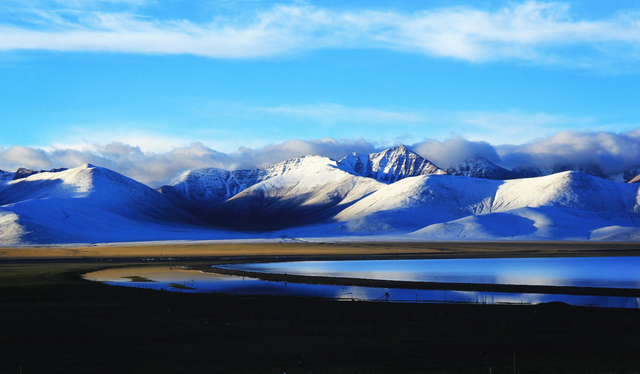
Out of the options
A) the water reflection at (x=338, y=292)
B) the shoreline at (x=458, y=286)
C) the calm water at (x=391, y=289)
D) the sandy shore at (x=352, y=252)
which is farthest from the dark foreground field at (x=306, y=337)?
the sandy shore at (x=352, y=252)

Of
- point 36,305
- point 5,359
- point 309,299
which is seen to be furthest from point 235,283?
point 5,359

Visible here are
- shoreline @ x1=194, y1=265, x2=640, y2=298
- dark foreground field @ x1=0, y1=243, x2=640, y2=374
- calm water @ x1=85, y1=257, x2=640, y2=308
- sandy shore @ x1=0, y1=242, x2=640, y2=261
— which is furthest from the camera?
sandy shore @ x1=0, y1=242, x2=640, y2=261

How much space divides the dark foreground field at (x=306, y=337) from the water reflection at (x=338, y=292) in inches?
197

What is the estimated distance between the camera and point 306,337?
30797 millimetres

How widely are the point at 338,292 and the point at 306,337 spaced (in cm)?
2370

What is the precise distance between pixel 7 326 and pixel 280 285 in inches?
1188

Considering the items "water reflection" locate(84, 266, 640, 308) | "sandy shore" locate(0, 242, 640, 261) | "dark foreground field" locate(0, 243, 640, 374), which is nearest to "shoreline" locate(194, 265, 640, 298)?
"water reflection" locate(84, 266, 640, 308)

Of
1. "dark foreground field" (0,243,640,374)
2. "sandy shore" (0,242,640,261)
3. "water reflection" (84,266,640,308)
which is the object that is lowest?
"dark foreground field" (0,243,640,374)

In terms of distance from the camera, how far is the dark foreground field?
78.8ft

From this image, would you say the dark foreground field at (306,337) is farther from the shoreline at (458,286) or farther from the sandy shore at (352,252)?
the sandy shore at (352,252)

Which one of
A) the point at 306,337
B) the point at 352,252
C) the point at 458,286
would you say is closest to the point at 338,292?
the point at 458,286

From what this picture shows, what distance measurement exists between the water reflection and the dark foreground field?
500cm

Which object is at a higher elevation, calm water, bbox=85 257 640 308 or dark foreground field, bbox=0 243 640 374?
calm water, bbox=85 257 640 308

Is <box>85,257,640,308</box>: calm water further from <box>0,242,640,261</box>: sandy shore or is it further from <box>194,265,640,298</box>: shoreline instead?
<box>0,242,640,261</box>: sandy shore
